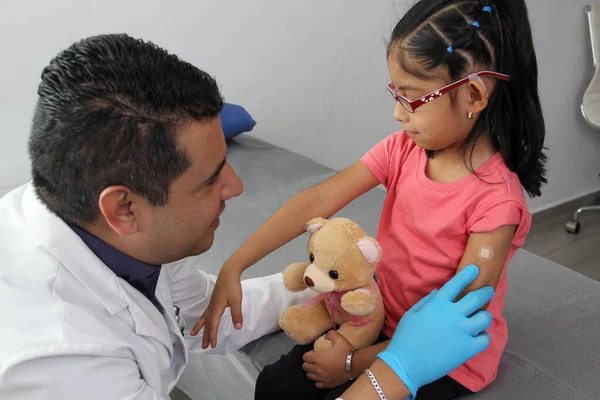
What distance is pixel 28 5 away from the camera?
1.73m

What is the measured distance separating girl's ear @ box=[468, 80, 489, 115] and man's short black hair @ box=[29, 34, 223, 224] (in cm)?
46

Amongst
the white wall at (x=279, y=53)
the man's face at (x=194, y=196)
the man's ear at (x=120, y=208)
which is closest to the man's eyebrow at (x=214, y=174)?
the man's face at (x=194, y=196)

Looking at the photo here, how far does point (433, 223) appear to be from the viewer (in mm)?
954

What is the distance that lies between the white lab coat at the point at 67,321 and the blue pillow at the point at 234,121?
105 cm

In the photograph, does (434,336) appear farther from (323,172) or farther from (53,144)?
(323,172)

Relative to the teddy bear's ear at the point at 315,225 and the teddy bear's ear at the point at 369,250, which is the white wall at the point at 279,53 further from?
the teddy bear's ear at the point at 369,250

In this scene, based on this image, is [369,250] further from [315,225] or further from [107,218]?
[107,218]

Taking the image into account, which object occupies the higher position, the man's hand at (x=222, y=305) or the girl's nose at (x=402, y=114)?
the girl's nose at (x=402, y=114)

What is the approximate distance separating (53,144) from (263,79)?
5.07 feet

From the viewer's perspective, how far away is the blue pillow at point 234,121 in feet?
6.51

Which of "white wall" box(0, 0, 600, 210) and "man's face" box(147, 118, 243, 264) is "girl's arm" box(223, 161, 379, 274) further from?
"white wall" box(0, 0, 600, 210)

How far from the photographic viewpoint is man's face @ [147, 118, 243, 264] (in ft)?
2.63

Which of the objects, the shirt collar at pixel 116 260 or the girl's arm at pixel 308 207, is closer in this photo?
the shirt collar at pixel 116 260

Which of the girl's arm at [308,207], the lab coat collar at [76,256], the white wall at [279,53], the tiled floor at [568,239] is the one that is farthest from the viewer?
the tiled floor at [568,239]
